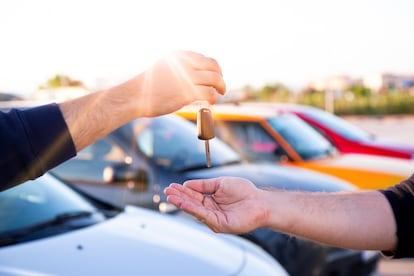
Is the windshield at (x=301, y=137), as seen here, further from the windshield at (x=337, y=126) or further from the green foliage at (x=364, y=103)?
the green foliage at (x=364, y=103)

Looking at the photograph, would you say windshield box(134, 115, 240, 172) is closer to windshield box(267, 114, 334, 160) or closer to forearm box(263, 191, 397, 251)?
windshield box(267, 114, 334, 160)

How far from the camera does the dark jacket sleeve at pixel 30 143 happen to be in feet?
6.31

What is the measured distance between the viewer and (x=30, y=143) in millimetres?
1939

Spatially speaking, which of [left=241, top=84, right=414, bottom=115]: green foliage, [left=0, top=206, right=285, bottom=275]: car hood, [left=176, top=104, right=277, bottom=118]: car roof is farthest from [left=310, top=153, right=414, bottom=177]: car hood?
[left=241, top=84, right=414, bottom=115]: green foliage

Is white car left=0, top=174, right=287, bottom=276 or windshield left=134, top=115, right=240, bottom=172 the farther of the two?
windshield left=134, top=115, right=240, bottom=172

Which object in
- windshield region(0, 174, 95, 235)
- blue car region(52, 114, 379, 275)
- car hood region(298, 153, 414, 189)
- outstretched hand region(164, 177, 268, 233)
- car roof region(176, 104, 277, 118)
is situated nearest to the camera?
outstretched hand region(164, 177, 268, 233)

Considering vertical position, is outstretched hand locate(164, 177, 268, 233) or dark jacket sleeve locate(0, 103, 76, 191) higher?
dark jacket sleeve locate(0, 103, 76, 191)

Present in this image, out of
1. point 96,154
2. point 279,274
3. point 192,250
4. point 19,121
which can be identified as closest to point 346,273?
point 279,274

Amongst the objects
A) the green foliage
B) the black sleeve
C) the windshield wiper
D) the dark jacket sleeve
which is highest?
the dark jacket sleeve

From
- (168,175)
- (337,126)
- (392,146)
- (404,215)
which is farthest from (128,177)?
(392,146)

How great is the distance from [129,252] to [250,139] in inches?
134

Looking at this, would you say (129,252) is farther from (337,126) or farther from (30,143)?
(337,126)

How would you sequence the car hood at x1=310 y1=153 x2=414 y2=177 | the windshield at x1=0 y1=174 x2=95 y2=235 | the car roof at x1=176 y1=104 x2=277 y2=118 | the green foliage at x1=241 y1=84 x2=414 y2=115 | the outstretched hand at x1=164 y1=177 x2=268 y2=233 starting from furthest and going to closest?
the green foliage at x1=241 y1=84 x2=414 y2=115 → the car roof at x1=176 y1=104 x2=277 y2=118 → the car hood at x1=310 y1=153 x2=414 y2=177 → the windshield at x1=0 y1=174 x2=95 y2=235 → the outstretched hand at x1=164 y1=177 x2=268 y2=233

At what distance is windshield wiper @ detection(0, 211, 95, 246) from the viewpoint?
8.66ft
